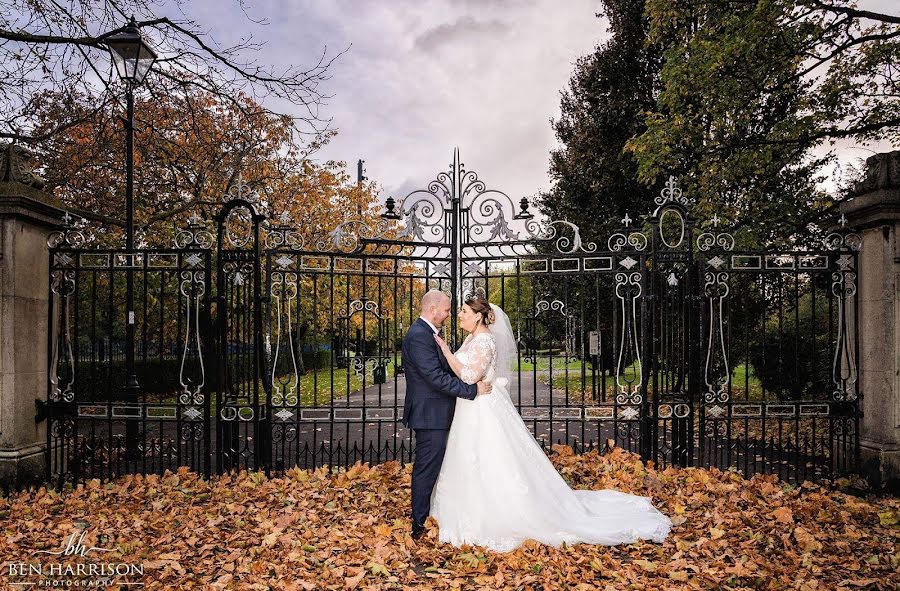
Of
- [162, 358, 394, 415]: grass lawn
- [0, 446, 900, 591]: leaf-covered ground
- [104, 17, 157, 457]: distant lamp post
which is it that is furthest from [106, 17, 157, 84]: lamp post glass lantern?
[162, 358, 394, 415]: grass lawn

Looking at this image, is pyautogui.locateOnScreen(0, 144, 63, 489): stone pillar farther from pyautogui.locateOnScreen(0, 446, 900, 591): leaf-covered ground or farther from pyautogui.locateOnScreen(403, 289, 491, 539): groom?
pyautogui.locateOnScreen(403, 289, 491, 539): groom

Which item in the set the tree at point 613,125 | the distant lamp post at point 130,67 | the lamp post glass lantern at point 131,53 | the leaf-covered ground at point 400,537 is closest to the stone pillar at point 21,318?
the leaf-covered ground at point 400,537

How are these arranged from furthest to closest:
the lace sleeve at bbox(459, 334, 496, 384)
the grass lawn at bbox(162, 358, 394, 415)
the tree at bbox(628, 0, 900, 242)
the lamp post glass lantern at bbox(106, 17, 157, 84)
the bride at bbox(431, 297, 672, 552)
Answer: the grass lawn at bbox(162, 358, 394, 415) < the tree at bbox(628, 0, 900, 242) < the lamp post glass lantern at bbox(106, 17, 157, 84) < the lace sleeve at bbox(459, 334, 496, 384) < the bride at bbox(431, 297, 672, 552)

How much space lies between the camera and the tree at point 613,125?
16531mm

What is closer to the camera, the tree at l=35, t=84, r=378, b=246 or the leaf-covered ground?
the leaf-covered ground

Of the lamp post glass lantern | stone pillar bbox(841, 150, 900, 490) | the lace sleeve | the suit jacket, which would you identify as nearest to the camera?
the suit jacket

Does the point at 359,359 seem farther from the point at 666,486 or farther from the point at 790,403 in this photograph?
the point at 790,403

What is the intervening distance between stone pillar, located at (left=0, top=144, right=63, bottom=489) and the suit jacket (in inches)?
190

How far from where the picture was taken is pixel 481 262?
7.95 metres

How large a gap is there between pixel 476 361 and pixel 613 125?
1327cm

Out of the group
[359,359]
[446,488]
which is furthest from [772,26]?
[446,488]

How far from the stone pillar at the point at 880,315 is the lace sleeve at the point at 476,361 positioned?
498 centimetres

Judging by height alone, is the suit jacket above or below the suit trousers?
above

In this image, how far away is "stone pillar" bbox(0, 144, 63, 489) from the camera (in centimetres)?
676
